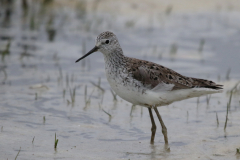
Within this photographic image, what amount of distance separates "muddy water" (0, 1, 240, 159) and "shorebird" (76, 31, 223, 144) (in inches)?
27.4

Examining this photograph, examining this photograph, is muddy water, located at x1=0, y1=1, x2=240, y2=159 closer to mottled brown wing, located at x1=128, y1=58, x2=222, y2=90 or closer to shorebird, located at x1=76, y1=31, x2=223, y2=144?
shorebird, located at x1=76, y1=31, x2=223, y2=144

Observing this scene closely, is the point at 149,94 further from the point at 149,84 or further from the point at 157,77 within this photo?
the point at 157,77

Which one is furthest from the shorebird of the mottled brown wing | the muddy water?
the muddy water

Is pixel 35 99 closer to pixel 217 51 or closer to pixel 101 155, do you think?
pixel 101 155

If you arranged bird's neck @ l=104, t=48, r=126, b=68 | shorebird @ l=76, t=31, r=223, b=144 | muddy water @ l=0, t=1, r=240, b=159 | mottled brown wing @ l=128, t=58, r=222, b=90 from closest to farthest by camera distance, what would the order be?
muddy water @ l=0, t=1, r=240, b=159 < shorebird @ l=76, t=31, r=223, b=144 < mottled brown wing @ l=128, t=58, r=222, b=90 < bird's neck @ l=104, t=48, r=126, b=68

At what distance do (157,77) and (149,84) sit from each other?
21 centimetres

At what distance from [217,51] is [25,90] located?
6.44 m

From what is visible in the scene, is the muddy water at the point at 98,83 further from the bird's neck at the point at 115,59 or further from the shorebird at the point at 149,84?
the bird's neck at the point at 115,59

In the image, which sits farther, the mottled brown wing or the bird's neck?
the bird's neck

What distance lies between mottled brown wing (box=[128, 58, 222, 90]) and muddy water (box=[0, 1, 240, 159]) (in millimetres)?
865

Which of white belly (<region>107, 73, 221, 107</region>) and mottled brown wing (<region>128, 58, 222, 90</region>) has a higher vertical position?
mottled brown wing (<region>128, 58, 222, 90</region>)

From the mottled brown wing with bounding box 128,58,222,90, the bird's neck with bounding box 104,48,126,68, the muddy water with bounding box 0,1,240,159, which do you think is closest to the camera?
the muddy water with bounding box 0,1,240,159

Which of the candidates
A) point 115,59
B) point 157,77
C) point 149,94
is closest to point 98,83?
point 115,59

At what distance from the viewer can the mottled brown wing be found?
6.42 metres
